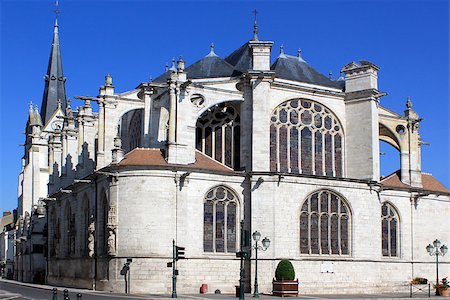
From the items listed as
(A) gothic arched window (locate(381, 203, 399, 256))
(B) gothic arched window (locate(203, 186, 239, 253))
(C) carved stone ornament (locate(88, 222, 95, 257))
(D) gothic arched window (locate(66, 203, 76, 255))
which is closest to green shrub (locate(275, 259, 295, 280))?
(B) gothic arched window (locate(203, 186, 239, 253))

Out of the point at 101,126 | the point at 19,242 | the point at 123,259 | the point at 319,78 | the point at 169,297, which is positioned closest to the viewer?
the point at 169,297

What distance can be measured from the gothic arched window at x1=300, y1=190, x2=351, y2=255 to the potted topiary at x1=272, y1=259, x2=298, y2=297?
12.9ft

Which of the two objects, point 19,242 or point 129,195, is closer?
point 129,195

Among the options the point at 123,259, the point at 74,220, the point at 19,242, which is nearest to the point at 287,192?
the point at 123,259

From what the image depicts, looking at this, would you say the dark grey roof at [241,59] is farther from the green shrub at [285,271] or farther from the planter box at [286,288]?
the planter box at [286,288]

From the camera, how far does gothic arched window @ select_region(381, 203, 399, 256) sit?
157 ft

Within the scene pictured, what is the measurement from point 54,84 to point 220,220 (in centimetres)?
5587

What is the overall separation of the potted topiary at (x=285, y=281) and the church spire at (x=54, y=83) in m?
56.4

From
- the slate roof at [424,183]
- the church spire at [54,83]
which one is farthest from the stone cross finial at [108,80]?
the church spire at [54,83]

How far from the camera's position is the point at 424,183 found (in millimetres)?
51844

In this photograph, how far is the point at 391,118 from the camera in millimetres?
51094

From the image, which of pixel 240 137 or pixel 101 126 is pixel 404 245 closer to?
pixel 240 137

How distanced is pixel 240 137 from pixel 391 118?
1255 centimetres

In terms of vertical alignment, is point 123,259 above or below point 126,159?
below
